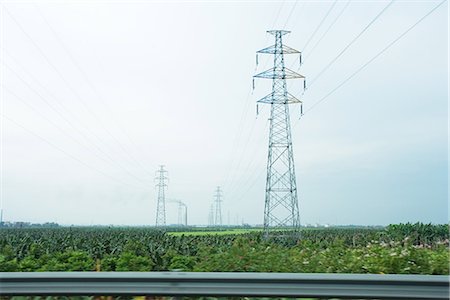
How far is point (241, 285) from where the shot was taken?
434 cm

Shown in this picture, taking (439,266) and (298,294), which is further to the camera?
(439,266)

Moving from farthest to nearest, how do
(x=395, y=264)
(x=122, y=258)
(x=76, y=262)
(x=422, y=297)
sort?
1. (x=76, y=262)
2. (x=122, y=258)
3. (x=395, y=264)
4. (x=422, y=297)

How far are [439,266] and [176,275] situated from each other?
7.18 meters

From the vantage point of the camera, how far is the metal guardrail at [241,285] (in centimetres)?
430

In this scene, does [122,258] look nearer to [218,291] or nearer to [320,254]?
[320,254]

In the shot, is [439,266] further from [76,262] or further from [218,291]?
[76,262]

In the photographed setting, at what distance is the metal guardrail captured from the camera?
4.30 metres

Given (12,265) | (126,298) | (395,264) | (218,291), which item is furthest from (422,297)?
(12,265)

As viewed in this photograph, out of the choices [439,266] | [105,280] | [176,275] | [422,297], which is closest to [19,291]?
[105,280]

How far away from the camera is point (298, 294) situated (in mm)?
4277

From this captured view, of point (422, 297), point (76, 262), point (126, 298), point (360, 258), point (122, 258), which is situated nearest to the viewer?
point (422, 297)

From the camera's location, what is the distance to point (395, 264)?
32.1 ft

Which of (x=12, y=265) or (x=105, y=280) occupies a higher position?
(x=105, y=280)

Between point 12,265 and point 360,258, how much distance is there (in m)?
7.25
